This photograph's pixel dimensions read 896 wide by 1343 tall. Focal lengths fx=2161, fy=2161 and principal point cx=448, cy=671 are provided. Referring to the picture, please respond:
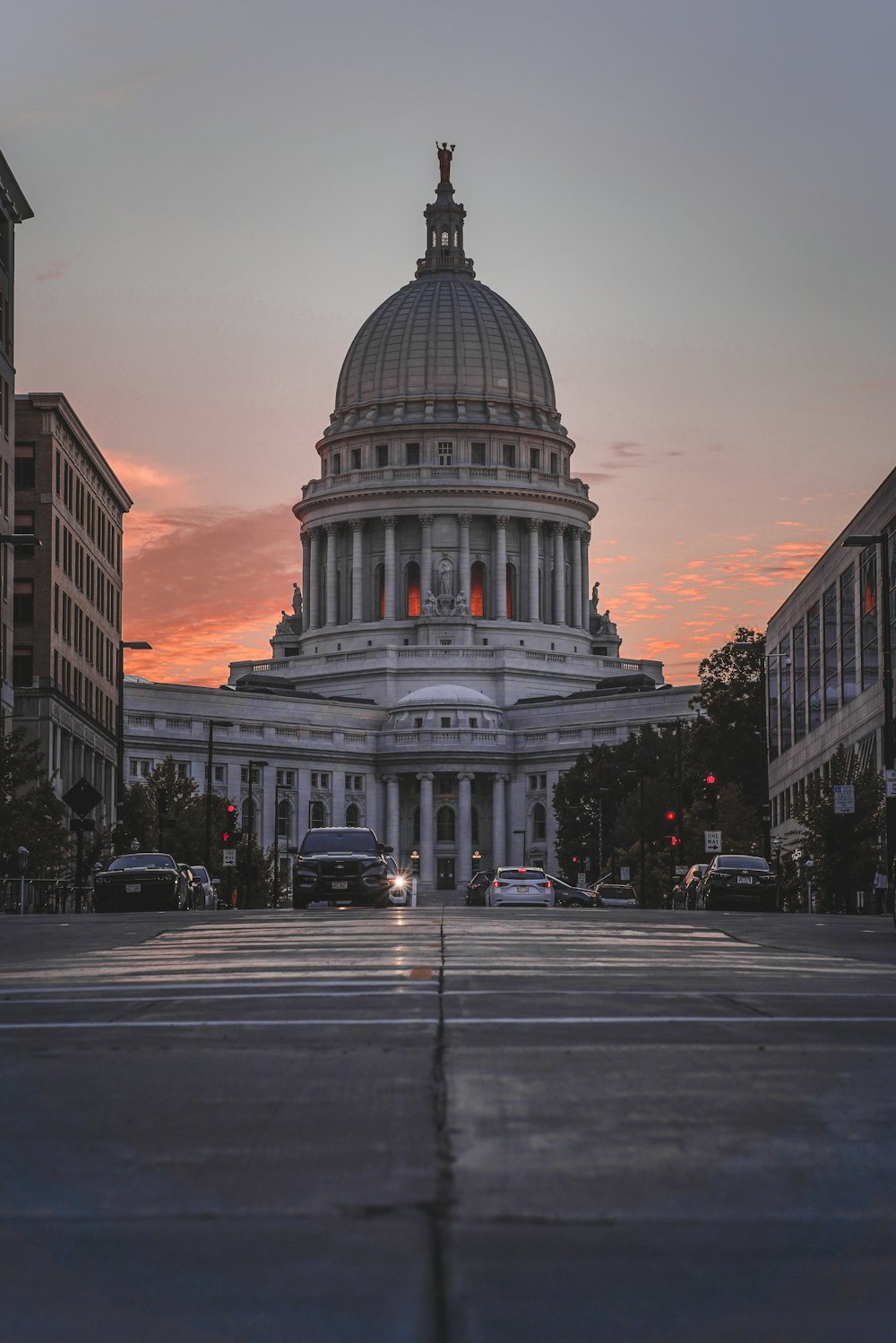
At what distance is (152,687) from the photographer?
569 ft

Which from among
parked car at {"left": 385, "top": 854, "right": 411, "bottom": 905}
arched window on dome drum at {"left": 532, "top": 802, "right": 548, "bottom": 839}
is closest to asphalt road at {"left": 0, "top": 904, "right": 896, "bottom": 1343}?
parked car at {"left": 385, "top": 854, "right": 411, "bottom": 905}

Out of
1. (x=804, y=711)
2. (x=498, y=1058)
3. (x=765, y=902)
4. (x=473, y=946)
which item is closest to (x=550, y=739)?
(x=804, y=711)

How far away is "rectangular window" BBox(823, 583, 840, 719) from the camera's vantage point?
85.1 metres

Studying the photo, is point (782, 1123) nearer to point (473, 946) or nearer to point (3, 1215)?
point (3, 1215)

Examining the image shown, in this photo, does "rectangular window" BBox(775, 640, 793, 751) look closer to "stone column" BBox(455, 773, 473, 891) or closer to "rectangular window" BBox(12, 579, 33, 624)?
"rectangular window" BBox(12, 579, 33, 624)

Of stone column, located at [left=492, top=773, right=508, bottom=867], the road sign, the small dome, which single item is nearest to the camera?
the road sign

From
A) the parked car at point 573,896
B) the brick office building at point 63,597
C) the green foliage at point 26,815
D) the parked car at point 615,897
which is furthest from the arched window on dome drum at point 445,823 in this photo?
the green foliage at point 26,815

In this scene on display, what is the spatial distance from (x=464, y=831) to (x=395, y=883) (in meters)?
129

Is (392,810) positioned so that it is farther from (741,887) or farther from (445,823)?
(741,887)

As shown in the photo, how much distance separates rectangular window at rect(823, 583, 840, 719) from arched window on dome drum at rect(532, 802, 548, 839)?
103 m

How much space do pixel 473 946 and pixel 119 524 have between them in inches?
3847

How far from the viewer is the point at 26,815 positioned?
201ft

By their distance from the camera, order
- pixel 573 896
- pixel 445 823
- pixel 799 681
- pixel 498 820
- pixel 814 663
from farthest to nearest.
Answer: pixel 445 823 → pixel 498 820 → pixel 799 681 → pixel 814 663 → pixel 573 896

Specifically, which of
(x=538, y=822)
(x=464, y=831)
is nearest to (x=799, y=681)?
(x=464, y=831)
